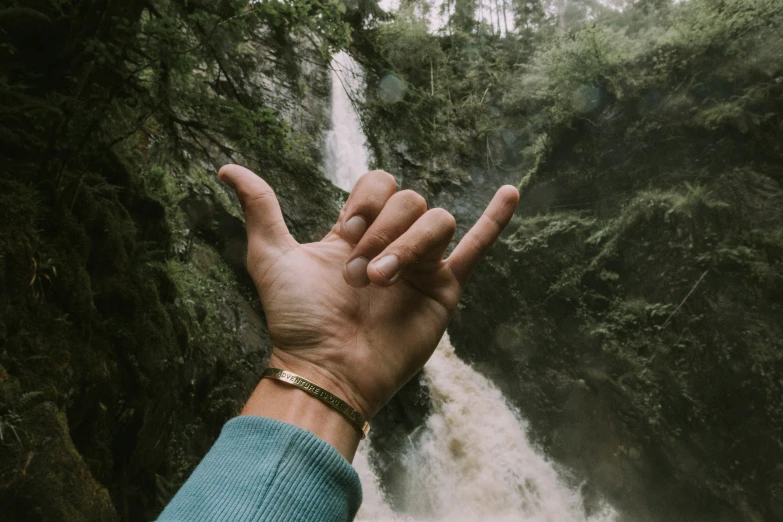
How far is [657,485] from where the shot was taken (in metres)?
6.93

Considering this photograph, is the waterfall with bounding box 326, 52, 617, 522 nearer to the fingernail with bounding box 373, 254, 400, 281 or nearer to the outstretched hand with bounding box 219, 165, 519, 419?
the outstretched hand with bounding box 219, 165, 519, 419

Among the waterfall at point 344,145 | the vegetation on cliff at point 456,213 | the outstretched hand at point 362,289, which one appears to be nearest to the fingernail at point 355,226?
the outstretched hand at point 362,289

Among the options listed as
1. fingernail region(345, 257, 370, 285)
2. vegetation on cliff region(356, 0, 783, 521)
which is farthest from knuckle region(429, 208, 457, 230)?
vegetation on cliff region(356, 0, 783, 521)

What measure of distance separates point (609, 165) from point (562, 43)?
312 centimetres

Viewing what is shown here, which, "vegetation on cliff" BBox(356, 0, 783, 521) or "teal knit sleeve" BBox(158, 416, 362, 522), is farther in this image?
"vegetation on cliff" BBox(356, 0, 783, 521)

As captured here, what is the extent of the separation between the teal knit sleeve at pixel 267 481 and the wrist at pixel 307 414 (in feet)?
0.40

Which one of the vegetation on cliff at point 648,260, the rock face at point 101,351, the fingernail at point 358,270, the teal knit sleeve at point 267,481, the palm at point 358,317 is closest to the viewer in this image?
the teal knit sleeve at point 267,481

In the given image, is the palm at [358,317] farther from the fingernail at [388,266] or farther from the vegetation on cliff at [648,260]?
the vegetation on cliff at [648,260]

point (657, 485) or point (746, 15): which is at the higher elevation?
point (746, 15)

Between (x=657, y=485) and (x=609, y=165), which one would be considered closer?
(x=657, y=485)

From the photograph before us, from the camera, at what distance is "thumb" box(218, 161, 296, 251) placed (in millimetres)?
1528

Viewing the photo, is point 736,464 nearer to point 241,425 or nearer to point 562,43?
point 241,425

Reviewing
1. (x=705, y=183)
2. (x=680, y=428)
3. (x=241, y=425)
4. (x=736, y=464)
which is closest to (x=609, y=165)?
(x=705, y=183)

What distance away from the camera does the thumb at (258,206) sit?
153cm
